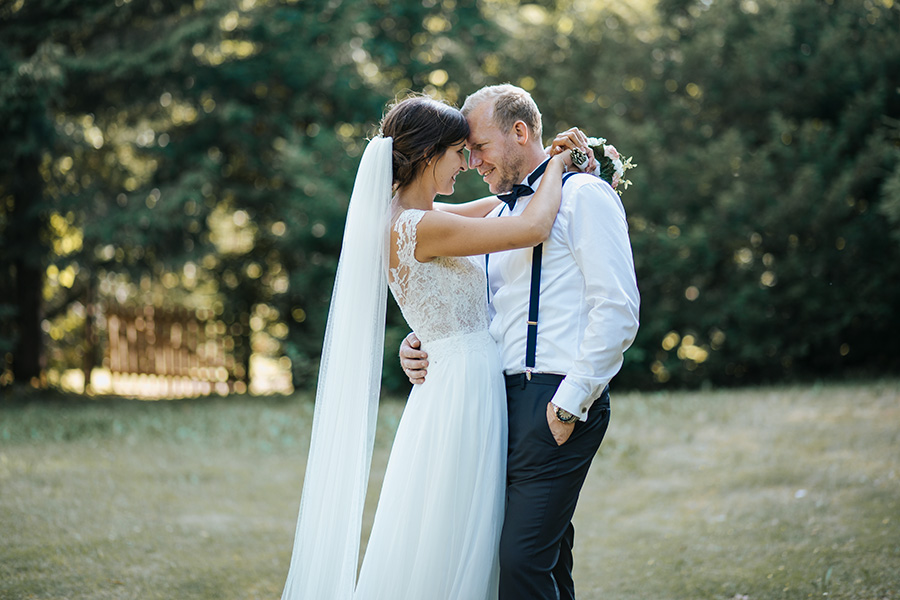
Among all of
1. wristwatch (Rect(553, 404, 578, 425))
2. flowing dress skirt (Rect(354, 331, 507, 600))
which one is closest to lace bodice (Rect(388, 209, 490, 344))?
flowing dress skirt (Rect(354, 331, 507, 600))

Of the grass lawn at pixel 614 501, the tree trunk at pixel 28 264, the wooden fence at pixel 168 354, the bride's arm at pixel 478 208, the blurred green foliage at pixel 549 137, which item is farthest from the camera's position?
the wooden fence at pixel 168 354

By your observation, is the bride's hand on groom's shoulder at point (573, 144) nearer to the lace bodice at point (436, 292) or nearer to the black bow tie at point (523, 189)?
the black bow tie at point (523, 189)

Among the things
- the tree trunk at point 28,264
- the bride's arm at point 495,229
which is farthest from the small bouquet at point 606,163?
the tree trunk at point 28,264

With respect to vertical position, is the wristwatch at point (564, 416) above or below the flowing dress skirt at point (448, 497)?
above

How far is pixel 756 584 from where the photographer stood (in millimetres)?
4879

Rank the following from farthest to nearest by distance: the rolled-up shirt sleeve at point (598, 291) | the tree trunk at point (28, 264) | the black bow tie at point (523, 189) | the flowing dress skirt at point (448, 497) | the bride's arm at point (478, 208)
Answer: the tree trunk at point (28, 264)
the bride's arm at point (478, 208)
the black bow tie at point (523, 189)
the flowing dress skirt at point (448, 497)
the rolled-up shirt sleeve at point (598, 291)

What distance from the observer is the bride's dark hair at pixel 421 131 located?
3.33m

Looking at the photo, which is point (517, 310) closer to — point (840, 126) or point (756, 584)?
point (756, 584)

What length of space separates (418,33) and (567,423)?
43.0ft

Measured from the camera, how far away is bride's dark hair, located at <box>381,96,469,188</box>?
10.9 ft

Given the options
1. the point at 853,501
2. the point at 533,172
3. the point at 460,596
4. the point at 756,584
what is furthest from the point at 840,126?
the point at 460,596

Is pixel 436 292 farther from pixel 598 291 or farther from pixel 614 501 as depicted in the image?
pixel 614 501

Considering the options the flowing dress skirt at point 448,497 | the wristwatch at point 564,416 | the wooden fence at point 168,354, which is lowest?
the wooden fence at point 168,354

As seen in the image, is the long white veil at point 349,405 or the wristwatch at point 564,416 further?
the long white veil at point 349,405
